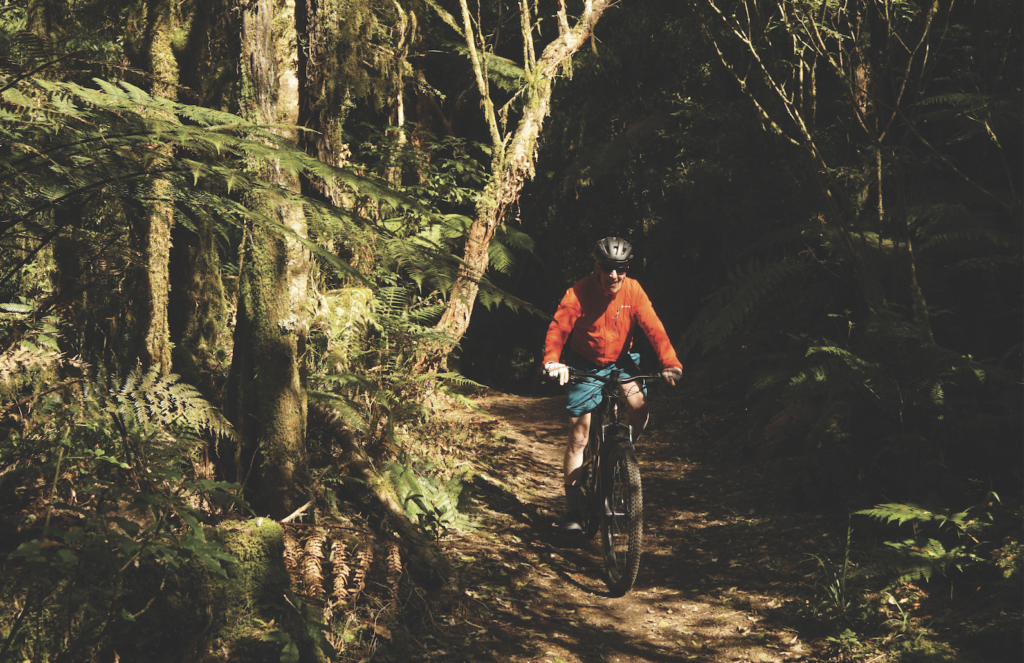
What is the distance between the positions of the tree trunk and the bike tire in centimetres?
223

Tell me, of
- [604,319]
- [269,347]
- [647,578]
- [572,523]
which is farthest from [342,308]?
[647,578]

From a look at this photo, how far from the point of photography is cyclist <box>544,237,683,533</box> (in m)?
4.97

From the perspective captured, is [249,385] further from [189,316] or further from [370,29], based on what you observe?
[370,29]

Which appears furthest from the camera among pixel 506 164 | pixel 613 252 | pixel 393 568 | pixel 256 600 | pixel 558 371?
pixel 506 164

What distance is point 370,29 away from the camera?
17.3 feet

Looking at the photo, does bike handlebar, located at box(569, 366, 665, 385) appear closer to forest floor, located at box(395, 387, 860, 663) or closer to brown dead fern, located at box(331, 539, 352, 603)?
forest floor, located at box(395, 387, 860, 663)

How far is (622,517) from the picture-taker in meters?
4.83

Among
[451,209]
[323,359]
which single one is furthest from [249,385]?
[451,209]

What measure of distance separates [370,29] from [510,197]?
2543mm

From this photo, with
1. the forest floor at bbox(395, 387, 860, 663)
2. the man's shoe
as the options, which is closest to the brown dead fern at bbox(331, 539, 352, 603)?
the forest floor at bbox(395, 387, 860, 663)

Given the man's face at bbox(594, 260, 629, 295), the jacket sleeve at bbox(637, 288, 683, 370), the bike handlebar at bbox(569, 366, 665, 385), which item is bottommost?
the bike handlebar at bbox(569, 366, 665, 385)

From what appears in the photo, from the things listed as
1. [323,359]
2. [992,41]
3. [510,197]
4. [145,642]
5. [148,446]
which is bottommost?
[145,642]

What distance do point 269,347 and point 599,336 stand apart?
2360mm

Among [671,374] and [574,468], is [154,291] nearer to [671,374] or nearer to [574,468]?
[574,468]
